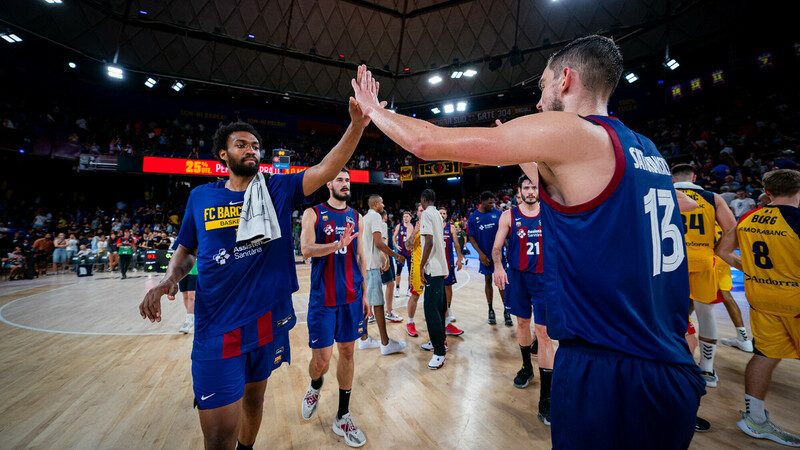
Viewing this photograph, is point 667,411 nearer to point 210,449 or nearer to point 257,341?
point 257,341

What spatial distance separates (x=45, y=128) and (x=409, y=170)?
20676mm

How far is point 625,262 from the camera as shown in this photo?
3.34 ft

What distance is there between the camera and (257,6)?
63.9ft

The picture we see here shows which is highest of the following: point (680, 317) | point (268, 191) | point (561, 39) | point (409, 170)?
point (561, 39)

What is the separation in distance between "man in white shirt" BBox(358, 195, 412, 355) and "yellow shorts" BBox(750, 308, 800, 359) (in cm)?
375

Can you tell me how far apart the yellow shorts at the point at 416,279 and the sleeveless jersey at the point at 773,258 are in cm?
365

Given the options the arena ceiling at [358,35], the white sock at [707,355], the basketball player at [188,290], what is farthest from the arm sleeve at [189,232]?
the arena ceiling at [358,35]

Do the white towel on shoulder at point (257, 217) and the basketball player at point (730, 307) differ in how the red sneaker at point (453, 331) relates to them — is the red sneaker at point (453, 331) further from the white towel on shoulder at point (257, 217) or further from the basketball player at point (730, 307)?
the white towel on shoulder at point (257, 217)

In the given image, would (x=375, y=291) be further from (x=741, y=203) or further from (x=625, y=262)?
(x=741, y=203)

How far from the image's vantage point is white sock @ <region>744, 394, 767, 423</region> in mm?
2521

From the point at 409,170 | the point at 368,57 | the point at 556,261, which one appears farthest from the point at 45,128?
the point at 556,261

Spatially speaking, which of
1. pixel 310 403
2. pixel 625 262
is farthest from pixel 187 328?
pixel 625 262

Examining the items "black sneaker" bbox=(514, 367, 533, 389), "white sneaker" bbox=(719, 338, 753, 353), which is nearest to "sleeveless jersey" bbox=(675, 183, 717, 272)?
"white sneaker" bbox=(719, 338, 753, 353)

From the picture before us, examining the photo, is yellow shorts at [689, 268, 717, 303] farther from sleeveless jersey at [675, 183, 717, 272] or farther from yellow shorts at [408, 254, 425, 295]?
yellow shorts at [408, 254, 425, 295]
